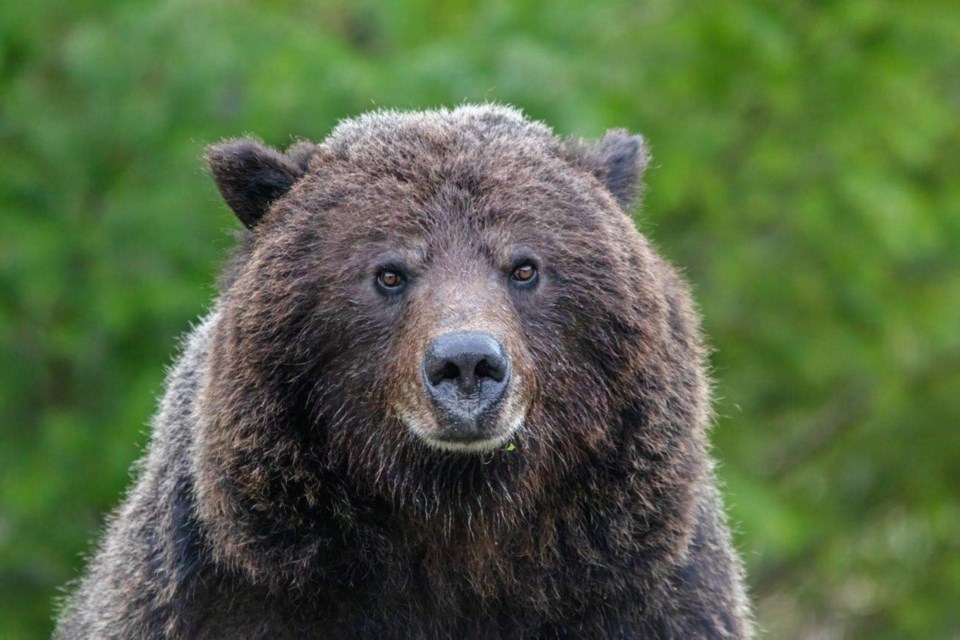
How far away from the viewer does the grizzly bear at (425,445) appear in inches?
270

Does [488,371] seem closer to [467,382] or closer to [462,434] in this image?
[467,382]

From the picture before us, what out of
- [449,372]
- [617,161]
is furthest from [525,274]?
[617,161]

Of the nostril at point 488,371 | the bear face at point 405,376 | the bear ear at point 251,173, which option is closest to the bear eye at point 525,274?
the bear face at point 405,376

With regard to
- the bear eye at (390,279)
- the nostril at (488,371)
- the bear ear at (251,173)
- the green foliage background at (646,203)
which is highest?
the green foliage background at (646,203)

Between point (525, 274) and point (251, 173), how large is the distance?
1.40m

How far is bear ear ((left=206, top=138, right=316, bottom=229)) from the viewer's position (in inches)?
287

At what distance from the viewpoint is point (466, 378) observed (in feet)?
20.5

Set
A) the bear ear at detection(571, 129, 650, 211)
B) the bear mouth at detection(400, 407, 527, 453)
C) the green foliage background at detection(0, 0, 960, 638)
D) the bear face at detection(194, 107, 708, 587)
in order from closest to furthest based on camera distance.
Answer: the bear mouth at detection(400, 407, 527, 453) < the bear face at detection(194, 107, 708, 587) < the bear ear at detection(571, 129, 650, 211) < the green foliage background at detection(0, 0, 960, 638)

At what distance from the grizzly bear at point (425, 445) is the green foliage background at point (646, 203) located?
6.30 meters

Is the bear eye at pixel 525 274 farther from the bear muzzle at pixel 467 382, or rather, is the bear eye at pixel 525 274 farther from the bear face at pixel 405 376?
the bear muzzle at pixel 467 382

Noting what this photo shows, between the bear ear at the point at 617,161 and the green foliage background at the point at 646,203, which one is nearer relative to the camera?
the bear ear at the point at 617,161

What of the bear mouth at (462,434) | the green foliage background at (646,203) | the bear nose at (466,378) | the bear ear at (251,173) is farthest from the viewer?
the green foliage background at (646,203)

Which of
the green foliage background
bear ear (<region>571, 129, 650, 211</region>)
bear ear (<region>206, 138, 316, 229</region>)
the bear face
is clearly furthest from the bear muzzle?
the green foliage background

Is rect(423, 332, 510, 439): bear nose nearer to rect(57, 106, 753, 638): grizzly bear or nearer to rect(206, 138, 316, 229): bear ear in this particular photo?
rect(57, 106, 753, 638): grizzly bear
